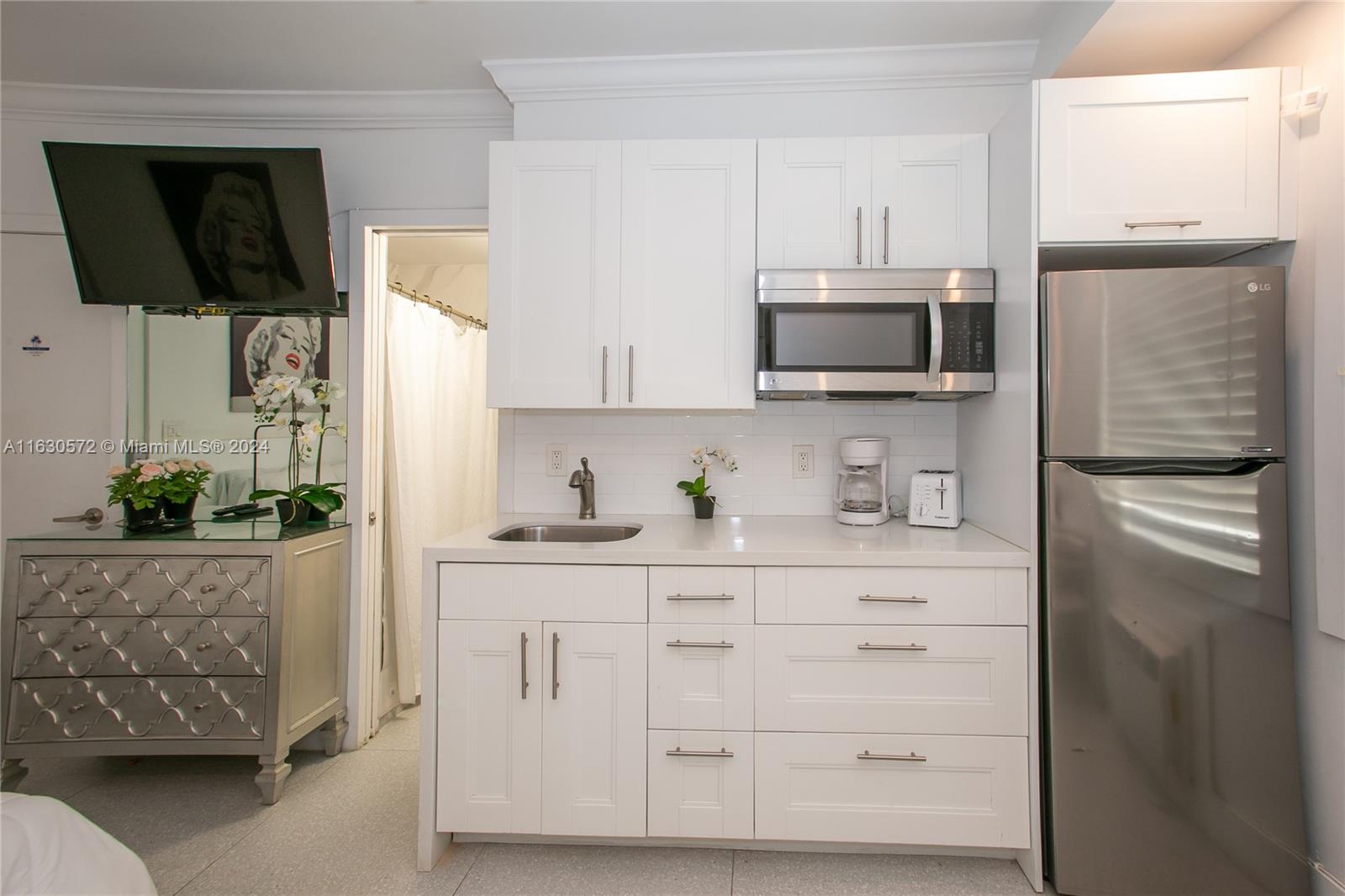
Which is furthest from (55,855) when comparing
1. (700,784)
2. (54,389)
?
(54,389)

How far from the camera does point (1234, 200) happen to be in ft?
5.41

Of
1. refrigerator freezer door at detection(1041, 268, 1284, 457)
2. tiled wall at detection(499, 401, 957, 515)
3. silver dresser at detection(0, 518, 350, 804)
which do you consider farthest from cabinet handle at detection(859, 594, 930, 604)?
silver dresser at detection(0, 518, 350, 804)

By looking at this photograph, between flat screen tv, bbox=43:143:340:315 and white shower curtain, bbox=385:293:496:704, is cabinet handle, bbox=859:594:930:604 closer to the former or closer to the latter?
white shower curtain, bbox=385:293:496:704

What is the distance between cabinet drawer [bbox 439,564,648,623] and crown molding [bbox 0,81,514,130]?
1.78 meters

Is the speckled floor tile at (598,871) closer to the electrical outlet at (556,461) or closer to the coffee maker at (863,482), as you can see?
the coffee maker at (863,482)

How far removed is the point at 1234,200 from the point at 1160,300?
37cm

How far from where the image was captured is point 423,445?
300cm

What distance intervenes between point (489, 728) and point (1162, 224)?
89.3 inches

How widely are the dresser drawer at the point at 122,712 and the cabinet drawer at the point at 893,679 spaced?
174 centimetres

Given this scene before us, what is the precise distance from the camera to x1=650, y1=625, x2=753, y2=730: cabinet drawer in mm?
1725

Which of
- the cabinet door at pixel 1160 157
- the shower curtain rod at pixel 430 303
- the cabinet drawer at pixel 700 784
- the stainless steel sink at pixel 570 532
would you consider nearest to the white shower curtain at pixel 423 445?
the shower curtain rod at pixel 430 303

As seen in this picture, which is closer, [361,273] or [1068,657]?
[1068,657]

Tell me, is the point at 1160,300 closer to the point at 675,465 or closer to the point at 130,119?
the point at 675,465

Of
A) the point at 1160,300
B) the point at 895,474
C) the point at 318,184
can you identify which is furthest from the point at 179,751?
the point at 1160,300
